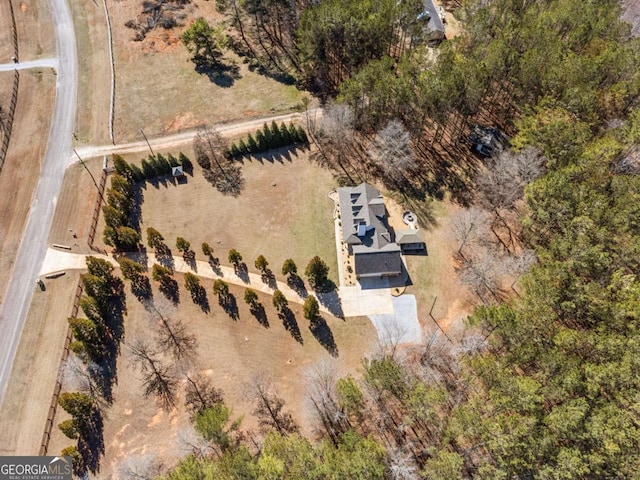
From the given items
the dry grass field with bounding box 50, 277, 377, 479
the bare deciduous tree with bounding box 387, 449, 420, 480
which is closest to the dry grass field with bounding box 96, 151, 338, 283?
the dry grass field with bounding box 50, 277, 377, 479

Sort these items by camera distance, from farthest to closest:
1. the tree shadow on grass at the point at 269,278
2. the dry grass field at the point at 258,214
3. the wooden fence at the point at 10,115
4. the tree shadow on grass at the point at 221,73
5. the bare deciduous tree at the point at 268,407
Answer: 1. the tree shadow on grass at the point at 221,73
2. the wooden fence at the point at 10,115
3. the dry grass field at the point at 258,214
4. the tree shadow on grass at the point at 269,278
5. the bare deciduous tree at the point at 268,407

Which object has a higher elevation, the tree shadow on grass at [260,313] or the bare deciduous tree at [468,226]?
the bare deciduous tree at [468,226]

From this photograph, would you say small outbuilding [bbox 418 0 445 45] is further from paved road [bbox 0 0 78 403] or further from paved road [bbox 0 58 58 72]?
paved road [bbox 0 58 58 72]

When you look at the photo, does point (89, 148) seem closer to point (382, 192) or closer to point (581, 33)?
point (382, 192)

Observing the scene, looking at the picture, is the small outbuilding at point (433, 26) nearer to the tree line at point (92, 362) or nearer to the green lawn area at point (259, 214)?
the green lawn area at point (259, 214)

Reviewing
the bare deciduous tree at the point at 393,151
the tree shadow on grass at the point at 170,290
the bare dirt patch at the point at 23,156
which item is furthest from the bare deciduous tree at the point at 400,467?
the bare dirt patch at the point at 23,156

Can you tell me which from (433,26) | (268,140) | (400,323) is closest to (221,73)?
(268,140)
